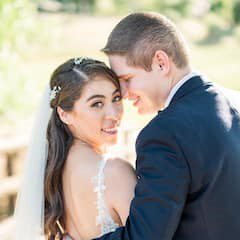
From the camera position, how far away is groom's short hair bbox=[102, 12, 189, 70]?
2961 mm

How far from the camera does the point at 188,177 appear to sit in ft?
8.75

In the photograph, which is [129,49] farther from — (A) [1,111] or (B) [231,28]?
(B) [231,28]

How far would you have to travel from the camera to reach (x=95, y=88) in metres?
3.35

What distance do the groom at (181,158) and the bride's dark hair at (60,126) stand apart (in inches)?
16.4

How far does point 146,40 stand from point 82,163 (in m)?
0.77

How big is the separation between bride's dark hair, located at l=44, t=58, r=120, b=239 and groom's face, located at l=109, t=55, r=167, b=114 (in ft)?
0.54

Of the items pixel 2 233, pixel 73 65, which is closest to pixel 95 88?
pixel 73 65

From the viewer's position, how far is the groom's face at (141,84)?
2980 mm

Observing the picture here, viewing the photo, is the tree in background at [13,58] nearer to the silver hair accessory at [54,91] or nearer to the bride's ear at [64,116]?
the silver hair accessory at [54,91]

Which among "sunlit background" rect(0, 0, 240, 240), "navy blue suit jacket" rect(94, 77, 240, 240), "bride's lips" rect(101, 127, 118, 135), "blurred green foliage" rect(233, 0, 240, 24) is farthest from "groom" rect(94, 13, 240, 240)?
"blurred green foliage" rect(233, 0, 240, 24)

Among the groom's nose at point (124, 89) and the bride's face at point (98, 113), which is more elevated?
the groom's nose at point (124, 89)

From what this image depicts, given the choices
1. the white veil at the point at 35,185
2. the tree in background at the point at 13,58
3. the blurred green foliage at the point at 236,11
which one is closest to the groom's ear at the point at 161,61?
the white veil at the point at 35,185

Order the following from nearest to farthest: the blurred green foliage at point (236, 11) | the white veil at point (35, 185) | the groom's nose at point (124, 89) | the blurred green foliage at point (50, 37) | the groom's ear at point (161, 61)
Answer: the groom's ear at point (161, 61)
the groom's nose at point (124, 89)
the white veil at point (35, 185)
the blurred green foliage at point (50, 37)
the blurred green foliage at point (236, 11)

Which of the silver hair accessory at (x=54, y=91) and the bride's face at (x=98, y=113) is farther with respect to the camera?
the silver hair accessory at (x=54, y=91)
